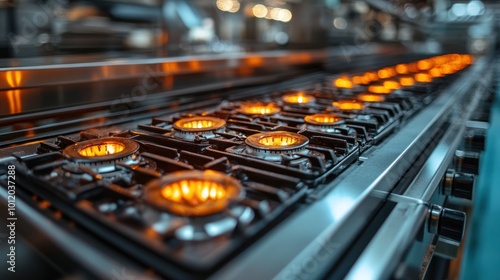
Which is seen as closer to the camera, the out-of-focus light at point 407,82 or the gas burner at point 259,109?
the gas burner at point 259,109

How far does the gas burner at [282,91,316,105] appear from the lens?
145 centimetres

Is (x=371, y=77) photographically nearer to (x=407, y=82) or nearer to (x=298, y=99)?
(x=407, y=82)

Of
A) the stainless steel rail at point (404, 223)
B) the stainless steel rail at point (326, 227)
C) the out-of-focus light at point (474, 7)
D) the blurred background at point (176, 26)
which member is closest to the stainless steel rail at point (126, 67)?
the blurred background at point (176, 26)

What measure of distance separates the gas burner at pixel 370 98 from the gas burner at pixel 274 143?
2.19ft

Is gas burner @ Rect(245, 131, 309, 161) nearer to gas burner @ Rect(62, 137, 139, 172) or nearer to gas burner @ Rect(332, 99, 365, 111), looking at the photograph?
gas burner @ Rect(62, 137, 139, 172)

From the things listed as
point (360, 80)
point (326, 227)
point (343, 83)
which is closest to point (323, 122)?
point (326, 227)

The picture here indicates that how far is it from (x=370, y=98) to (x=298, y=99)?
29 centimetres

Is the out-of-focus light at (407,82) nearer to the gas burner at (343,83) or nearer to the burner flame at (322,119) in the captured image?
the gas burner at (343,83)

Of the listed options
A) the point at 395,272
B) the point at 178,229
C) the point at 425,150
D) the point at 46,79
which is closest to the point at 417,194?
the point at 395,272

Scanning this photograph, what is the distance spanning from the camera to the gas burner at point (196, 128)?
93 cm

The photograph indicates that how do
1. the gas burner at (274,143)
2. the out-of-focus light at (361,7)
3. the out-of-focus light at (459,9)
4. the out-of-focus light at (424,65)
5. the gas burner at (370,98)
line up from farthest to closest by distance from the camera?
the out-of-focus light at (459,9)
the out-of-focus light at (361,7)
the out-of-focus light at (424,65)
the gas burner at (370,98)
the gas burner at (274,143)

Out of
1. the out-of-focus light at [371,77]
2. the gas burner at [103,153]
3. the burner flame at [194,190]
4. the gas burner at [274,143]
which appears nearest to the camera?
the burner flame at [194,190]

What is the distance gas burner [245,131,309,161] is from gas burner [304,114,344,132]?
0.17 meters

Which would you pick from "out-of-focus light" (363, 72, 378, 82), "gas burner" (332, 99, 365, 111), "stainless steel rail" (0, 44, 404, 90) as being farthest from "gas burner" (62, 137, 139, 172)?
"out-of-focus light" (363, 72, 378, 82)
